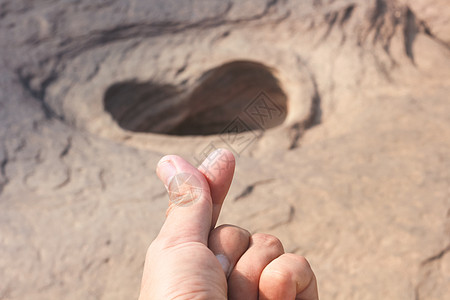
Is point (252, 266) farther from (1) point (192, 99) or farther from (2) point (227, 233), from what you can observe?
(1) point (192, 99)

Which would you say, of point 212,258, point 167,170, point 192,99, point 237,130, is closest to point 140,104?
point 192,99

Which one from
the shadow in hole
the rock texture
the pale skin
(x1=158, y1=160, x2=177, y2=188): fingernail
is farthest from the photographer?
the shadow in hole

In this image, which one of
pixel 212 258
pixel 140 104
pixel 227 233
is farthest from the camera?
pixel 140 104

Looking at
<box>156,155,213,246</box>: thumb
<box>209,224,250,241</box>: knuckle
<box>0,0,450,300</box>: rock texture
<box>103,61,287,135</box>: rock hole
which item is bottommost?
<box>103,61,287,135</box>: rock hole

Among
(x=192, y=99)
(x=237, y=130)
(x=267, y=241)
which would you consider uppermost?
(x=237, y=130)

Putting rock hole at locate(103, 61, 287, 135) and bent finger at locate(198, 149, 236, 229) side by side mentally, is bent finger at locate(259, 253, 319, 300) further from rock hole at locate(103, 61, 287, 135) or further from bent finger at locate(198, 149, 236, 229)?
rock hole at locate(103, 61, 287, 135)

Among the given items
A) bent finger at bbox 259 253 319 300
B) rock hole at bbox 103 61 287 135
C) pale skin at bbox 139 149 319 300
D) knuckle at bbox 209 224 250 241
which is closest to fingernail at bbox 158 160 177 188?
pale skin at bbox 139 149 319 300

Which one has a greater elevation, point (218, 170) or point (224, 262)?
point (218, 170)

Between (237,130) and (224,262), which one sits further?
(237,130)
